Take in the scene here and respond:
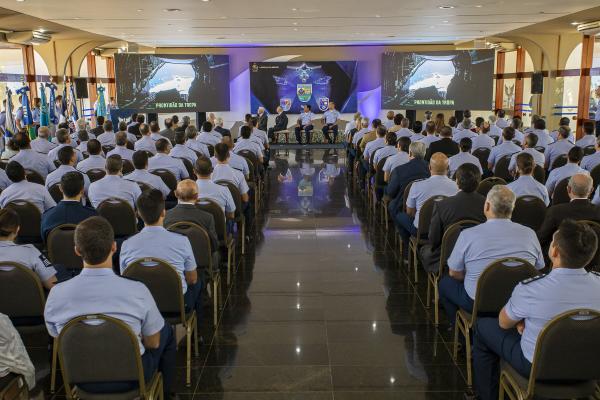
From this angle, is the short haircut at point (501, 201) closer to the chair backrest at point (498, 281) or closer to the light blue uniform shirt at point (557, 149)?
the chair backrest at point (498, 281)

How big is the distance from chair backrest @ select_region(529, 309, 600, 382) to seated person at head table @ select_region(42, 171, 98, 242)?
3.71 metres

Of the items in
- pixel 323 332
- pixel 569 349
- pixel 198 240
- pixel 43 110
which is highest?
pixel 43 110

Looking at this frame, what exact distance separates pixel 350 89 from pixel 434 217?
16937mm

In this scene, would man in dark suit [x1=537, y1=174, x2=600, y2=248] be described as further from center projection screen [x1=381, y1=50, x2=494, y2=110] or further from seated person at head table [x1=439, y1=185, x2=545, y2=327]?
center projection screen [x1=381, y1=50, x2=494, y2=110]

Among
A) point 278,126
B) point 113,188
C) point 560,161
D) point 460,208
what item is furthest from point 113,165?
point 278,126

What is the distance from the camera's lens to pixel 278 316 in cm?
528

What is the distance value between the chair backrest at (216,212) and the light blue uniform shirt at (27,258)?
6.32 ft

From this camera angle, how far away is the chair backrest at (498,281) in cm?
360

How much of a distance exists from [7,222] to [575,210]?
14.2 ft

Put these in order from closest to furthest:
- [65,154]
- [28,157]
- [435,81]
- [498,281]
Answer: [498,281], [65,154], [28,157], [435,81]

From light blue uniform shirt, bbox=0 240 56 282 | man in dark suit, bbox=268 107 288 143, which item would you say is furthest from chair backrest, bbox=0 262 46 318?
man in dark suit, bbox=268 107 288 143

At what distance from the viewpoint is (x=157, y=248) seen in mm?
3908

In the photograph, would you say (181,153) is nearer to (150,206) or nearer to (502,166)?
(502,166)

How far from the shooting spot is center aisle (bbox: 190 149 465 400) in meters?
4.05
